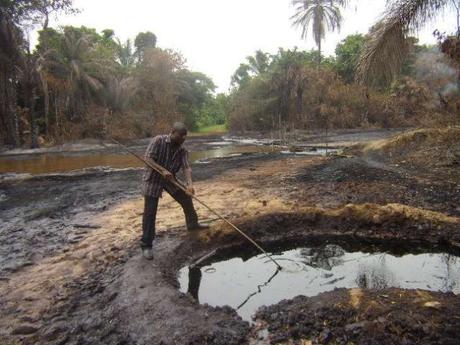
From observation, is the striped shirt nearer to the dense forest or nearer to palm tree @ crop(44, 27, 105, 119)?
the dense forest

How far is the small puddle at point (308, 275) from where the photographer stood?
4.32m

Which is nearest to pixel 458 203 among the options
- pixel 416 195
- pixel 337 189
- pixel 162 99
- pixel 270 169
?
pixel 416 195

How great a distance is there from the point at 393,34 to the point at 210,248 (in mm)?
5304

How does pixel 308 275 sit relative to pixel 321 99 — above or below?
below

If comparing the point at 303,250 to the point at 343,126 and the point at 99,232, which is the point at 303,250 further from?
the point at 343,126

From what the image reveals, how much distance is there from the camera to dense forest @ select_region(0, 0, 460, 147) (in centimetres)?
2191

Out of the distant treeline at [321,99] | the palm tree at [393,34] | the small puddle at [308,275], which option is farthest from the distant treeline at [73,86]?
the small puddle at [308,275]

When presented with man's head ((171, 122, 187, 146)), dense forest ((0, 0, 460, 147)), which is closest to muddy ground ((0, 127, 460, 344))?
man's head ((171, 122, 187, 146))

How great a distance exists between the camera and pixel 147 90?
3269cm

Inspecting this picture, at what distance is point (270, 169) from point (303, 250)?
5.57 metres

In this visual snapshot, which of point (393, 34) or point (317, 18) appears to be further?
point (317, 18)

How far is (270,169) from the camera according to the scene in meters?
11.0

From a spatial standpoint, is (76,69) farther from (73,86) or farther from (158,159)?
(158,159)

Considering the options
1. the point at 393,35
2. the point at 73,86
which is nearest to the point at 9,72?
the point at 73,86
